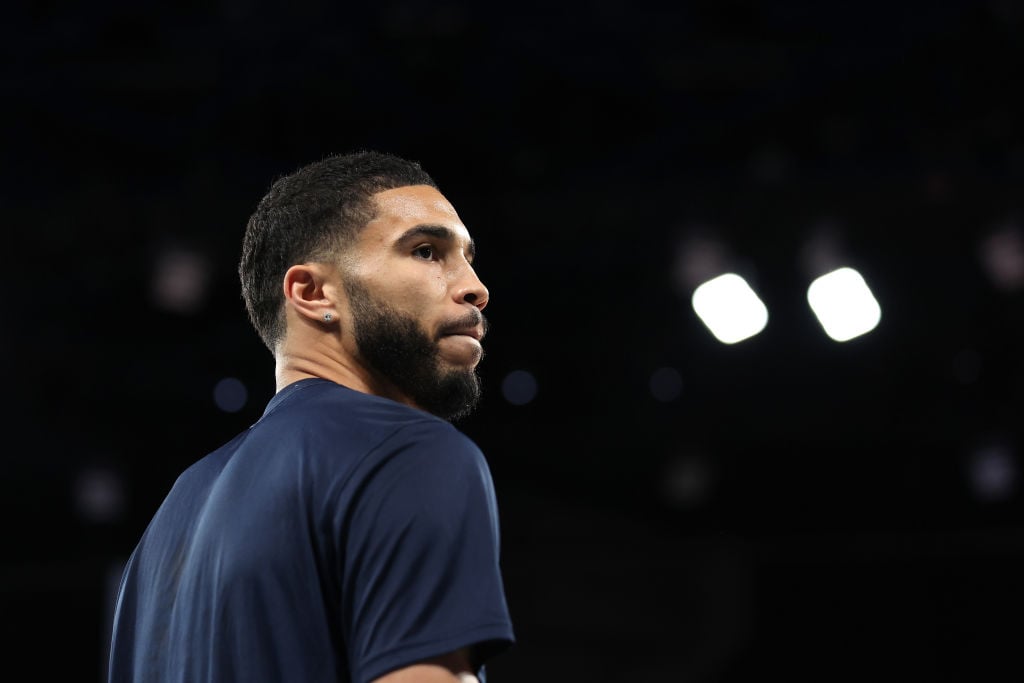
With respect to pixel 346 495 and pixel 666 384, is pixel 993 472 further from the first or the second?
pixel 346 495

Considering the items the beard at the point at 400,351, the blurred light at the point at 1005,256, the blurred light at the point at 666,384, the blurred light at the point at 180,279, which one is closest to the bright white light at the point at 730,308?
the blurred light at the point at 666,384

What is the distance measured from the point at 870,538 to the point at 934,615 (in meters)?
0.69

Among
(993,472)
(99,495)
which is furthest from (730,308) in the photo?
(99,495)

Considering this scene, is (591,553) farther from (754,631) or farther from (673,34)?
(673,34)

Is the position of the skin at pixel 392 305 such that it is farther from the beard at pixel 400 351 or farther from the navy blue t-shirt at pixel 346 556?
the navy blue t-shirt at pixel 346 556

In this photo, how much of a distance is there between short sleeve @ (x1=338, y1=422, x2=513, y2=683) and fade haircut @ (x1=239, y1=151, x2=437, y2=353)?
1.66ft

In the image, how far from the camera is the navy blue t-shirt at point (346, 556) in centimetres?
125

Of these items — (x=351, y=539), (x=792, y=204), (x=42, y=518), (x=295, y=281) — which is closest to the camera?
(x=351, y=539)

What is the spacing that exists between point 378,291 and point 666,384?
552 cm

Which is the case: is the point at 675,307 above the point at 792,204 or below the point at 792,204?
below

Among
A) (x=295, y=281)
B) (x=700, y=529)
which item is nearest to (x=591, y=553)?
(x=700, y=529)

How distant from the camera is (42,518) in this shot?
24.0 feet

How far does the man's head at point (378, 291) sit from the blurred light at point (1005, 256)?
4.56 m

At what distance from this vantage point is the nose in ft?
5.49
